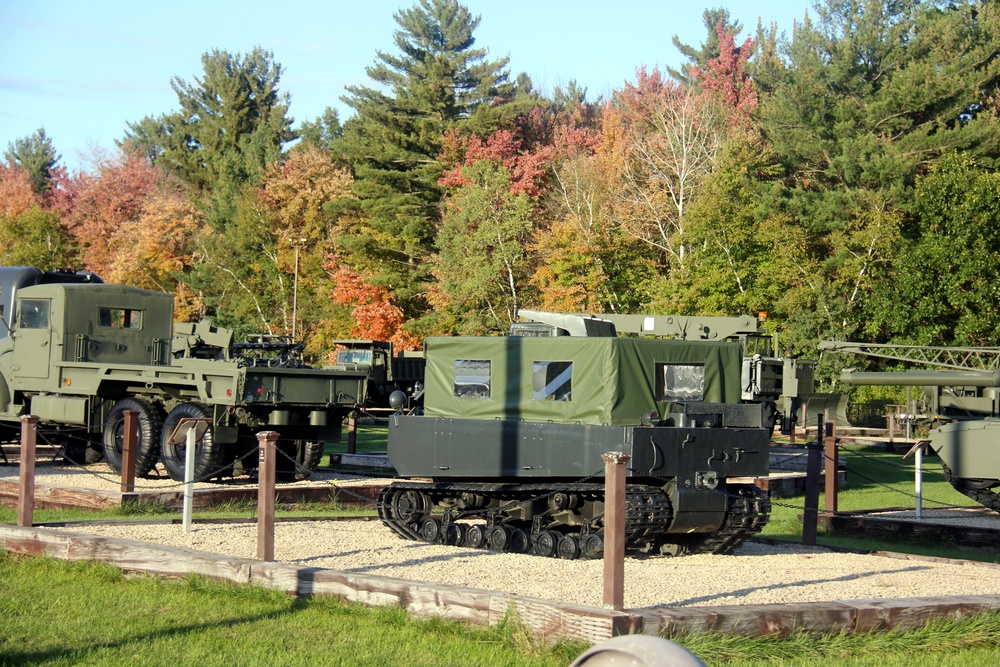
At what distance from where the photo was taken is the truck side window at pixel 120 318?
20.6 m

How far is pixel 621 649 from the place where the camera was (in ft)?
15.5

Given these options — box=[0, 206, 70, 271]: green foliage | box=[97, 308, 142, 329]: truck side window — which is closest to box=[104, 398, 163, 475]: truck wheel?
box=[97, 308, 142, 329]: truck side window

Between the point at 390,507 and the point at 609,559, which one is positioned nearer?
the point at 609,559

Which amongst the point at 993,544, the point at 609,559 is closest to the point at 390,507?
the point at 609,559

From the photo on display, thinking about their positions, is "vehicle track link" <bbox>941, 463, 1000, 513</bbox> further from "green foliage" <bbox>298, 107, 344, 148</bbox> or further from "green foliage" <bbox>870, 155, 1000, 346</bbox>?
"green foliage" <bbox>298, 107, 344, 148</bbox>

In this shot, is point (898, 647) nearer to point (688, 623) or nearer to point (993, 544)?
point (688, 623)

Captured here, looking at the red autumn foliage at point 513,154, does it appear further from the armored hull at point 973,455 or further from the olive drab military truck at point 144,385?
the armored hull at point 973,455

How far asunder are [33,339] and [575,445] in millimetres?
11487

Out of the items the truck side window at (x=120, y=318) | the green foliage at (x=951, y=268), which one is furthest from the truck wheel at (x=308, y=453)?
the green foliage at (x=951, y=268)

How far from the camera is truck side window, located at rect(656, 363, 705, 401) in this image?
13.1 meters

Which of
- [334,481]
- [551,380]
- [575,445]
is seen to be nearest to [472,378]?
[551,380]

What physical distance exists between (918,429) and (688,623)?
29.8 m

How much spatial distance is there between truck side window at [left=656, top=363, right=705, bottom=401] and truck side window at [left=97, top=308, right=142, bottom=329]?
11206 millimetres

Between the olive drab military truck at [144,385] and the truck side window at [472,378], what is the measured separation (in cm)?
449
